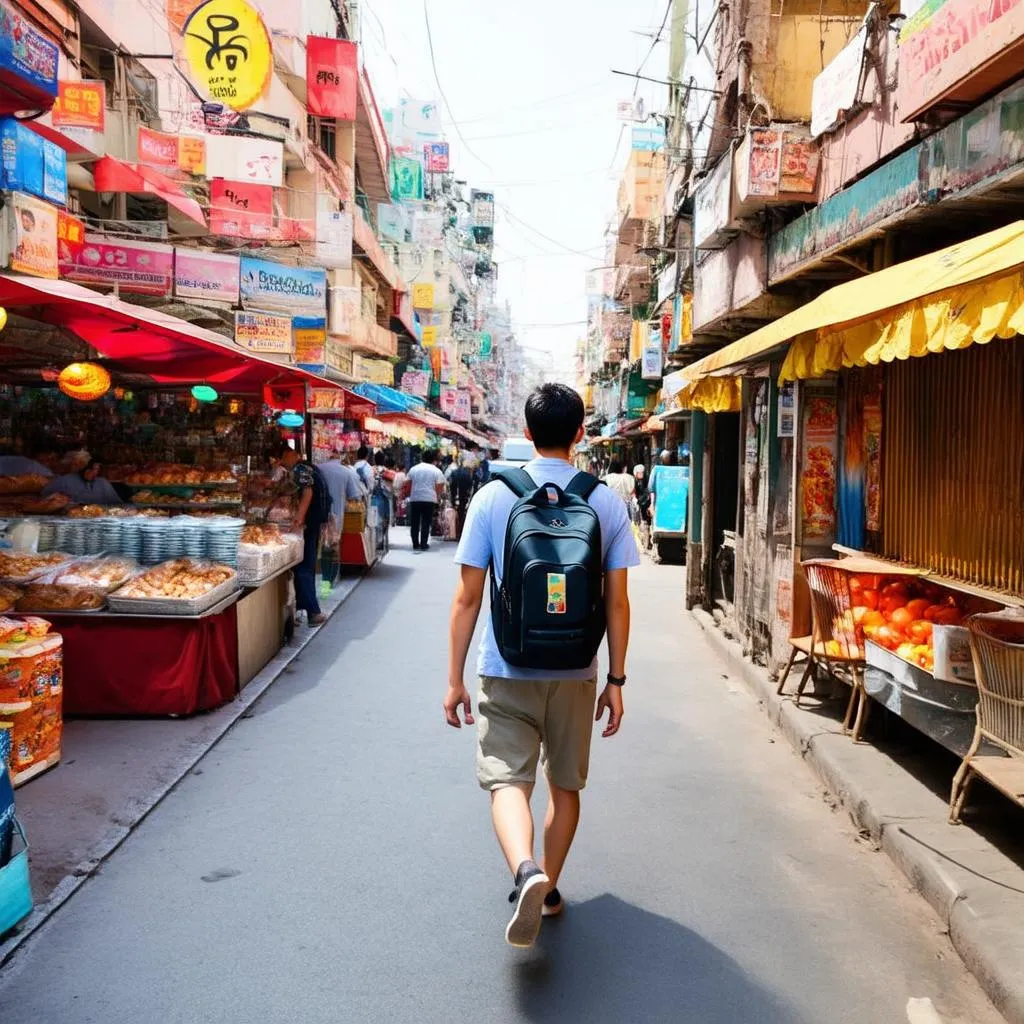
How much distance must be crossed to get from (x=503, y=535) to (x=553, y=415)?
508 millimetres

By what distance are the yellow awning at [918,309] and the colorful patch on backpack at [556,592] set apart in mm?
2096

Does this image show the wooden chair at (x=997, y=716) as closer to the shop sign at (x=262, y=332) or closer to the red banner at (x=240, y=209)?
the shop sign at (x=262, y=332)

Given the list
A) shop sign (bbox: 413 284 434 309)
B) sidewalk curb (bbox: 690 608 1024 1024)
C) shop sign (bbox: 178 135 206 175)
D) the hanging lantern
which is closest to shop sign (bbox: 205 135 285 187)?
shop sign (bbox: 178 135 206 175)

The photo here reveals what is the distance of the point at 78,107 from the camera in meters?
12.4

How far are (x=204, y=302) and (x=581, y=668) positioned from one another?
14.0 m

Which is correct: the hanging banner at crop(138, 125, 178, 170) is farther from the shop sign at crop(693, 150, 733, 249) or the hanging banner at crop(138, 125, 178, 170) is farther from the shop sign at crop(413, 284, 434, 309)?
the shop sign at crop(413, 284, 434, 309)

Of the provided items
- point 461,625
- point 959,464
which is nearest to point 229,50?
point 959,464

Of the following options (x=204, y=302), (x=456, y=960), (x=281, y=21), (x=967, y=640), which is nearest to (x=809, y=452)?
(x=967, y=640)

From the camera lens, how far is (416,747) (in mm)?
6590

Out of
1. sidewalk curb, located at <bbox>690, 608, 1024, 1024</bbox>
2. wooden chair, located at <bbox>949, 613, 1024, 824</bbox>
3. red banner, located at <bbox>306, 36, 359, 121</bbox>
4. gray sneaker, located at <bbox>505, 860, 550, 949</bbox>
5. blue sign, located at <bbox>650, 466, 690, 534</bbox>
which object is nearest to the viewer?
gray sneaker, located at <bbox>505, 860, 550, 949</bbox>

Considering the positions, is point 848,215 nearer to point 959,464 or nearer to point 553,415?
point 959,464

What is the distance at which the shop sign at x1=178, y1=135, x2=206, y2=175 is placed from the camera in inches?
662

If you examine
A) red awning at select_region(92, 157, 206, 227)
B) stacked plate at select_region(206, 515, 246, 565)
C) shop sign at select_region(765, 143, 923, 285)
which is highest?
red awning at select_region(92, 157, 206, 227)

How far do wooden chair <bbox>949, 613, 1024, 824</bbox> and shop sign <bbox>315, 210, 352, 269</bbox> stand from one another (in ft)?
62.1
